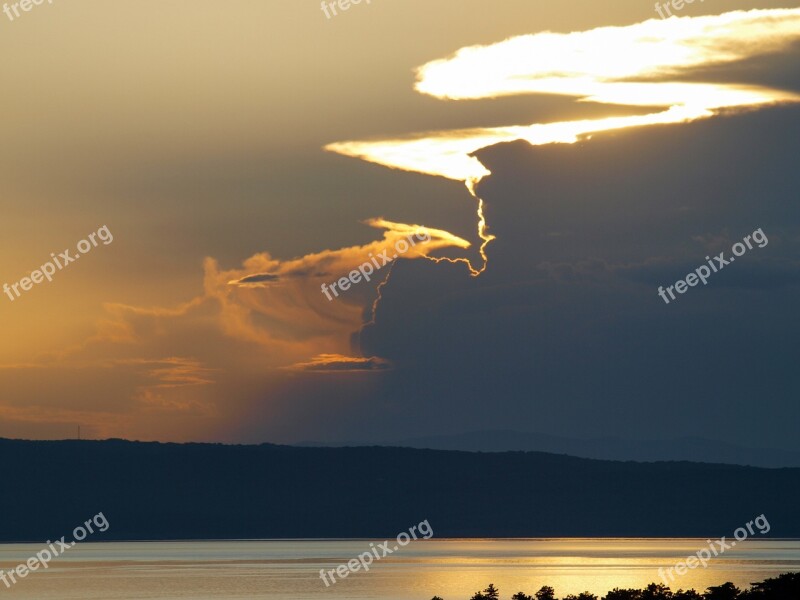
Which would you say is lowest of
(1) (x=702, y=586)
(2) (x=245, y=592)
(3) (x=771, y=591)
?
(3) (x=771, y=591)

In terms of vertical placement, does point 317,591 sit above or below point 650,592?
above

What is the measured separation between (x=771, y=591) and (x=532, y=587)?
104894 mm

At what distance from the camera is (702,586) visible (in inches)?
7456

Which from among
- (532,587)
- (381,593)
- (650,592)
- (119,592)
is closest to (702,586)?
(532,587)

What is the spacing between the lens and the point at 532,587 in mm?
183000

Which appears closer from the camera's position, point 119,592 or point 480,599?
point 480,599

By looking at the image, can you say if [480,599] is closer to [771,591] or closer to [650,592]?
[650,592]

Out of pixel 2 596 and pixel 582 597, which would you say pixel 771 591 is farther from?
pixel 2 596

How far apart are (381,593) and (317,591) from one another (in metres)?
9.39

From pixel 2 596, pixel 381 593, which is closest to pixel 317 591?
pixel 381 593

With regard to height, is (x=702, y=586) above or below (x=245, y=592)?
below

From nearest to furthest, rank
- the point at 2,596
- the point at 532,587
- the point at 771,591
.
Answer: the point at 771,591 → the point at 532,587 → the point at 2,596

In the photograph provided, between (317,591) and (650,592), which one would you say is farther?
(317,591)

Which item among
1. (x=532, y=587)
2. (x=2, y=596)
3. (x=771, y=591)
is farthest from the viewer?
(x=2, y=596)
